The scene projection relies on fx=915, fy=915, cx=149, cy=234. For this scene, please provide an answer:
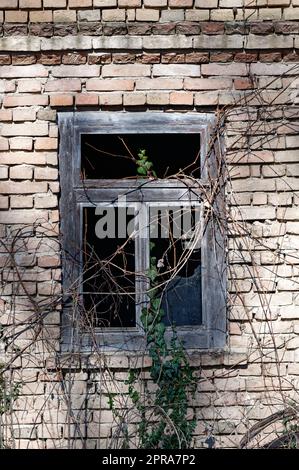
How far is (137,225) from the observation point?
18.7 feet

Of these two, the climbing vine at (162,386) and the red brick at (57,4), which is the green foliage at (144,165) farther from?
the red brick at (57,4)

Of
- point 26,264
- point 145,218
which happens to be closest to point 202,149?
point 145,218

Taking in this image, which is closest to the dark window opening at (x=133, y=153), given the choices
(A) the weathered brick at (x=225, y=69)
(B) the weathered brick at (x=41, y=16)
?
(A) the weathered brick at (x=225, y=69)

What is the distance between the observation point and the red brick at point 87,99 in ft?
18.3

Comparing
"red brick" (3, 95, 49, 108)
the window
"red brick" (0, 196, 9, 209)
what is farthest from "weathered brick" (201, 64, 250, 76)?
"red brick" (0, 196, 9, 209)

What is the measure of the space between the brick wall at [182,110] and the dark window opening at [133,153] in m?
0.22

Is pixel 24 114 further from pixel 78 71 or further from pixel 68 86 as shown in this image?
pixel 78 71

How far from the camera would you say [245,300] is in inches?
220

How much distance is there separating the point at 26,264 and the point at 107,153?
2.81ft

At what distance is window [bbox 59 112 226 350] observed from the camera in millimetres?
5621

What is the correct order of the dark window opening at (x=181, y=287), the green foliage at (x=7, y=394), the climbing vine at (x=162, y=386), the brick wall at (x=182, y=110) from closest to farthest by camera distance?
the green foliage at (x=7, y=394) → the climbing vine at (x=162, y=386) → the brick wall at (x=182, y=110) → the dark window opening at (x=181, y=287)

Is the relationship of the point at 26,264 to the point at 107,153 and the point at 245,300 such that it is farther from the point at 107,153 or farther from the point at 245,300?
the point at 245,300

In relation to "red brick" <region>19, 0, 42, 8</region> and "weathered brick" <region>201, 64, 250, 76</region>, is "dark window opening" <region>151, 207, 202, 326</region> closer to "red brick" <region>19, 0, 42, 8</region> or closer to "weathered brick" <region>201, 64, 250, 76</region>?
"weathered brick" <region>201, 64, 250, 76</region>

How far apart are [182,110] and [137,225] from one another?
76 centimetres
